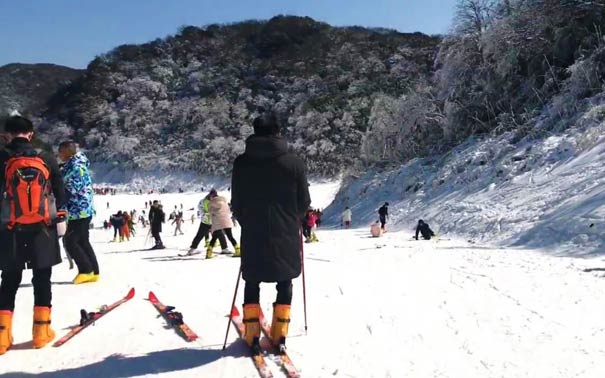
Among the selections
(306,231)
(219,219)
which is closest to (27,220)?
(219,219)

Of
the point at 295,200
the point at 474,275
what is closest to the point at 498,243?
the point at 474,275

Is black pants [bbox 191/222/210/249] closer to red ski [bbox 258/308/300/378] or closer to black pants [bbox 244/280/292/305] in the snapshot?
red ski [bbox 258/308/300/378]

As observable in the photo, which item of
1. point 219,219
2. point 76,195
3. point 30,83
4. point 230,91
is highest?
point 30,83

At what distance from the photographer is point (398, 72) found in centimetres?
9094

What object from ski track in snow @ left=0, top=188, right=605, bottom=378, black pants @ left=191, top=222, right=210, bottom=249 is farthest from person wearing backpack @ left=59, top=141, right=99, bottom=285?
black pants @ left=191, top=222, right=210, bottom=249

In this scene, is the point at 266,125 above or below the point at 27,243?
above

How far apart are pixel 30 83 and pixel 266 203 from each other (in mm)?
160432

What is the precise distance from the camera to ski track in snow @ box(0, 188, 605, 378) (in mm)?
3711

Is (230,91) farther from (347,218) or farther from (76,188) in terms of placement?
(76,188)

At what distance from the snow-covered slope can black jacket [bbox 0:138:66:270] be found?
8.03 meters

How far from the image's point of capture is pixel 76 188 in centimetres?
659

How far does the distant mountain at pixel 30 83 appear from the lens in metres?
129

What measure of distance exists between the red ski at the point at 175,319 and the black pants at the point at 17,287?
3.53 ft

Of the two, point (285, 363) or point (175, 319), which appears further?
point (175, 319)
